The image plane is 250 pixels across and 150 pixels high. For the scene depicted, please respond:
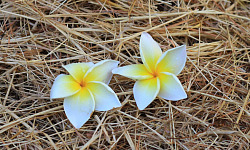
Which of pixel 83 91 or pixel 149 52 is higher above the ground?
pixel 149 52

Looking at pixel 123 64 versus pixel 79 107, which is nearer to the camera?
pixel 79 107

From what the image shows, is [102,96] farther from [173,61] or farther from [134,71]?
[173,61]

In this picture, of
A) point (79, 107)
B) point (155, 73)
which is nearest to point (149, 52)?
point (155, 73)

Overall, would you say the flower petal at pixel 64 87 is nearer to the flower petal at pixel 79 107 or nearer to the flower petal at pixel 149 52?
the flower petal at pixel 79 107

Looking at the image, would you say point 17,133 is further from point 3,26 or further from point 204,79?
point 204,79

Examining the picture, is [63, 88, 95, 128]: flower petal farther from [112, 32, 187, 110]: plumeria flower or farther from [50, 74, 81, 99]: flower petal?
[112, 32, 187, 110]: plumeria flower

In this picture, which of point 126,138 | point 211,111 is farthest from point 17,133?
point 211,111

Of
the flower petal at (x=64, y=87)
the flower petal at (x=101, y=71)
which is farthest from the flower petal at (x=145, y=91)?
the flower petal at (x=64, y=87)
